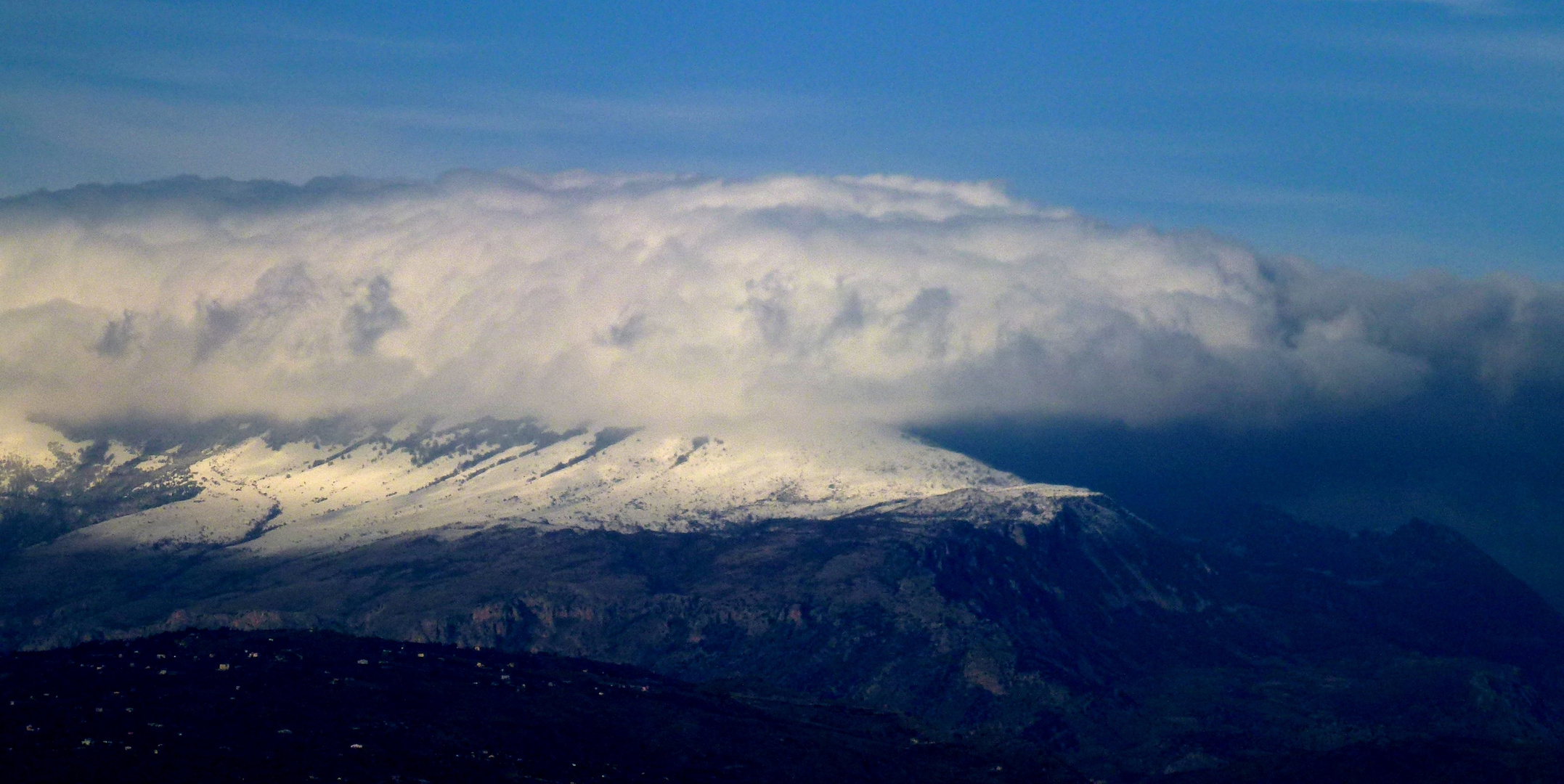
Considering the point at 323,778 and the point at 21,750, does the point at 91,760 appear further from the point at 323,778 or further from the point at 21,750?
the point at 323,778

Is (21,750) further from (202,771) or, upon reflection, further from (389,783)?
(389,783)

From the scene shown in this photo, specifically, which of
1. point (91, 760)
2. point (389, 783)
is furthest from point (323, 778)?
point (91, 760)

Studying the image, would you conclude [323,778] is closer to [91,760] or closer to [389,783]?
[389,783]

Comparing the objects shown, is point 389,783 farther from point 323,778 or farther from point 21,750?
point 21,750

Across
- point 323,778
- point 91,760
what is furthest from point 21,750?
point 323,778
